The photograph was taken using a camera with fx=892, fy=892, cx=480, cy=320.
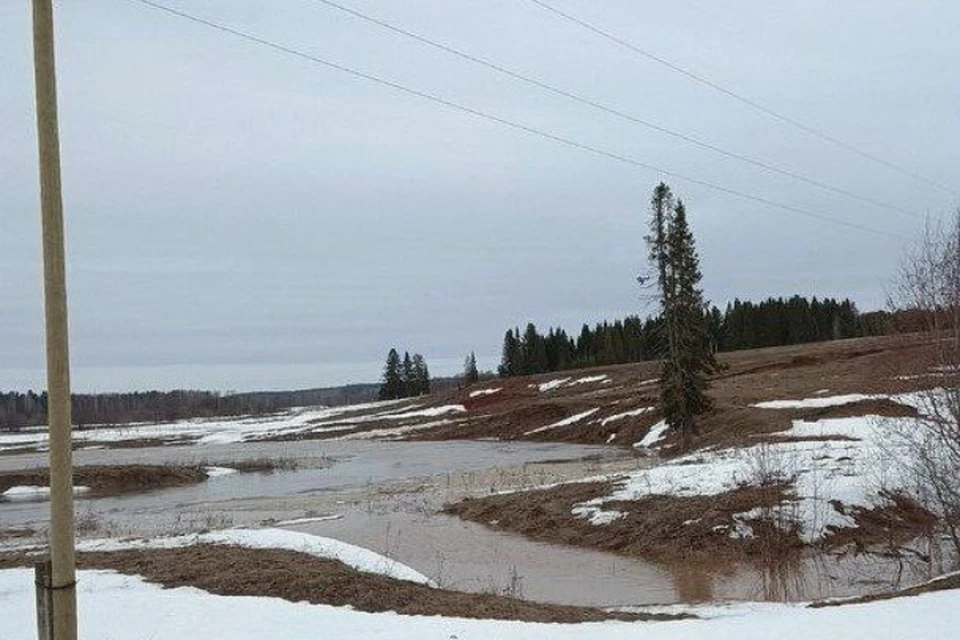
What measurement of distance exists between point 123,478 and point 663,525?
109 ft

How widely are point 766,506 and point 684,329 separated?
22.6 metres

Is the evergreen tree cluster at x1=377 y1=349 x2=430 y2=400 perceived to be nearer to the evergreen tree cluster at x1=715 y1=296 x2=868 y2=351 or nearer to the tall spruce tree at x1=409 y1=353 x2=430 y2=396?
the tall spruce tree at x1=409 y1=353 x2=430 y2=396

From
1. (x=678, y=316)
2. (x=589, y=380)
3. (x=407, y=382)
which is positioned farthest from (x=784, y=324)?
(x=678, y=316)

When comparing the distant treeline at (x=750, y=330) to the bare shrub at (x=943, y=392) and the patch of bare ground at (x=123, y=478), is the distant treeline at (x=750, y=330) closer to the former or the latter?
the patch of bare ground at (x=123, y=478)

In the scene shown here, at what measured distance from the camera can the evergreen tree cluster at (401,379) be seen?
145 meters

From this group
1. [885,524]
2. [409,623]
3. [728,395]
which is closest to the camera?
[409,623]

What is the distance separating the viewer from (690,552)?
18734 millimetres

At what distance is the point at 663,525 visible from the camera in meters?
20.3

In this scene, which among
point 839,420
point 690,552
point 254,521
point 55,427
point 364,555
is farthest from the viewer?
point 839,420

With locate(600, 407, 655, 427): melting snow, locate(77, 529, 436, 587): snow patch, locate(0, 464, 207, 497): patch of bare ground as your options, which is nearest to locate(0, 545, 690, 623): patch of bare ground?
locate(77, 529, 436, 587): snow patch

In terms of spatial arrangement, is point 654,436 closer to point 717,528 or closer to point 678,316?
point 678,316

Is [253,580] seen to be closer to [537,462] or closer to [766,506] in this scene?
[766,506]

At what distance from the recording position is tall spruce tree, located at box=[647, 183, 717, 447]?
41094 mm

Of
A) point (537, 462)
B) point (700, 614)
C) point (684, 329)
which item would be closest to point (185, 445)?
point (537, 462)
